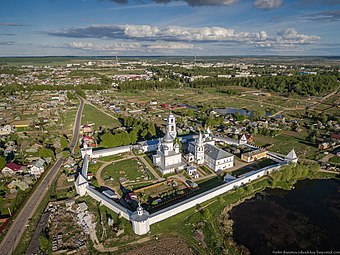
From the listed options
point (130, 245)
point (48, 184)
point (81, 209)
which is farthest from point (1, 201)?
point (130, 245)

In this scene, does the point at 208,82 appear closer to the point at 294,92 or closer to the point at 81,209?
the point at 294,92

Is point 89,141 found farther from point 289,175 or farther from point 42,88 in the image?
point 42,88

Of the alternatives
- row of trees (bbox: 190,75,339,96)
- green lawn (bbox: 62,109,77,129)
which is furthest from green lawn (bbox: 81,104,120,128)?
row of trees (bbox: 190,75,339,96)

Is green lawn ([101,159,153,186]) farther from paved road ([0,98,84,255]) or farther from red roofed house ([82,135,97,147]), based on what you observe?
red roofed house ([82,135,97,147])

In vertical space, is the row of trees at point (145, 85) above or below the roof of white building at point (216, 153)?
above

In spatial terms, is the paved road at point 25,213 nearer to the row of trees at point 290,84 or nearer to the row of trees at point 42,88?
the row of trees at point 42,88

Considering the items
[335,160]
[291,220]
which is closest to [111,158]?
[291,220]

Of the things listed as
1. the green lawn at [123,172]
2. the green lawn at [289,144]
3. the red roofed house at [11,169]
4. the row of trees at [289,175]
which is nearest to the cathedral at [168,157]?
the green lawn at [123,172]
